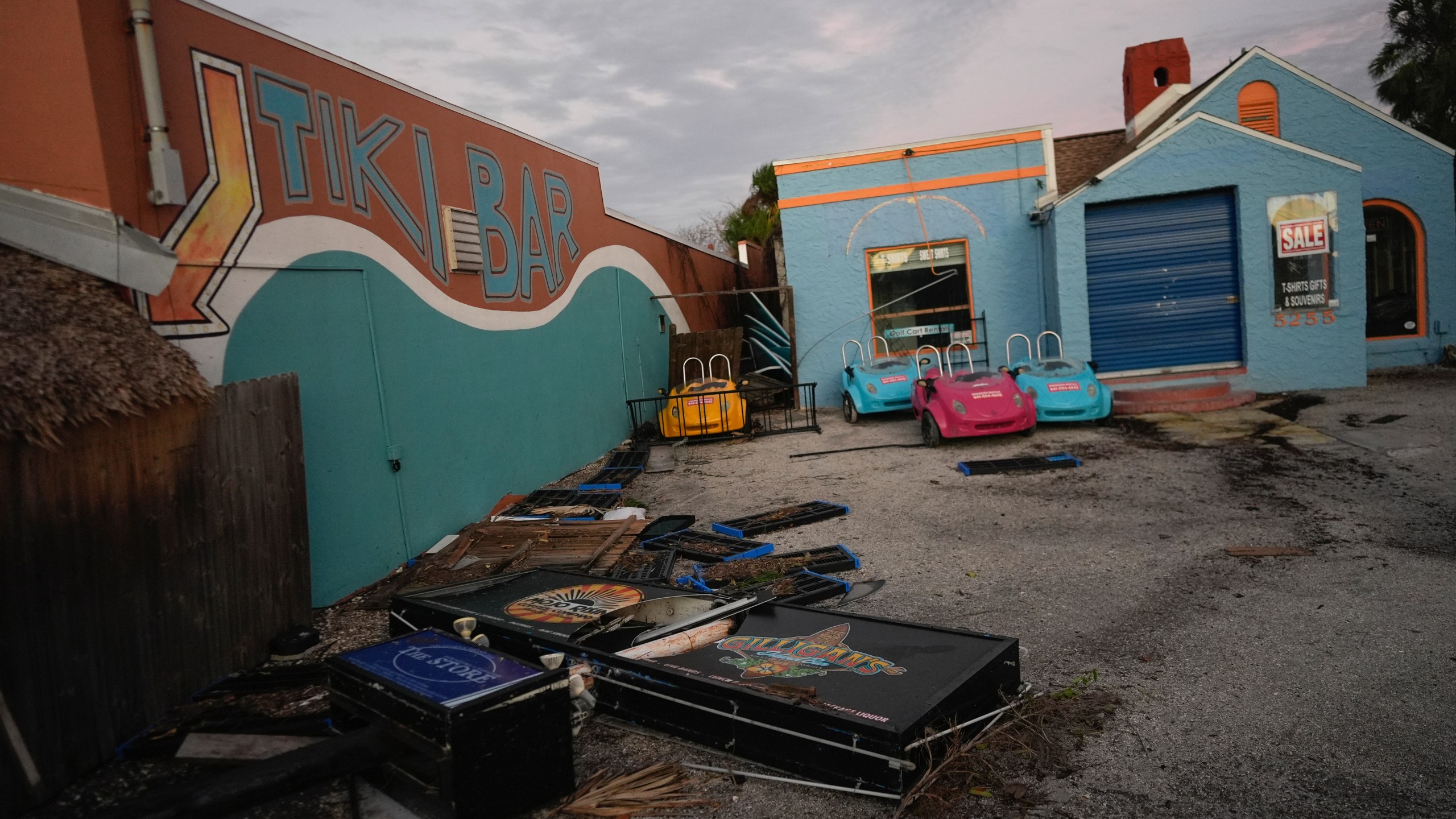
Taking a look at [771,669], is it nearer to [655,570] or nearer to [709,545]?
[655,570]

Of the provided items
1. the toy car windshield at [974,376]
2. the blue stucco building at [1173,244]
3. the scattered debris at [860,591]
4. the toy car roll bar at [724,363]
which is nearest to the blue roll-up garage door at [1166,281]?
the blue stucco building at [1173,244]

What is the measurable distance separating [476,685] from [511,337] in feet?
20.7

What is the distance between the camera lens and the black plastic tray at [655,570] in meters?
6.21

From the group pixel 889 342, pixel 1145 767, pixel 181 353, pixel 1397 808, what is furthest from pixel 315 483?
pixel 889 342

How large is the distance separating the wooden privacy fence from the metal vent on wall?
295cm

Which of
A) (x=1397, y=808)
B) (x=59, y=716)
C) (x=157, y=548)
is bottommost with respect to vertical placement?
(x=1397, y=808)

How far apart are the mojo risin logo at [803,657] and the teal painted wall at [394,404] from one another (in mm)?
3384

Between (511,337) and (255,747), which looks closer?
(255,747)

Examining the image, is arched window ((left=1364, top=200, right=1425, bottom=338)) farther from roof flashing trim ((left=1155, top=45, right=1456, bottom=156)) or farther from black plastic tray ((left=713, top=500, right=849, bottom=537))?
black plastic tray ((left=713, top=500, right=849, bottom=537))

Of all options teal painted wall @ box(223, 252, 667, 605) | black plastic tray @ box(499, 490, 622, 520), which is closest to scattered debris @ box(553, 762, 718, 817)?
teal painted wall @ box(223, 252, 667, 605)

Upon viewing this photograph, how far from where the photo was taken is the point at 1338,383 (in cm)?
1256

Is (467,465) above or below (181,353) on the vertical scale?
below

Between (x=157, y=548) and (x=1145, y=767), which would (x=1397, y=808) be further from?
(x=157, y=548)

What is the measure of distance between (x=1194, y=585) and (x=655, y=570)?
3567 millimetres
